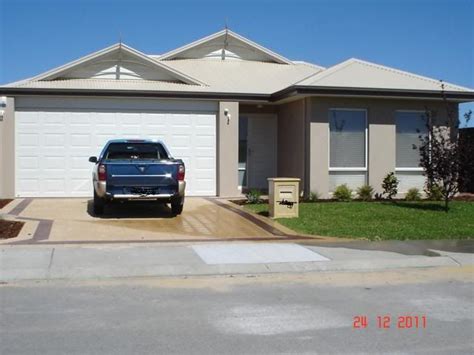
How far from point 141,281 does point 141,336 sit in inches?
103

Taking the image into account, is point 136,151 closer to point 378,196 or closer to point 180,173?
point 180,173

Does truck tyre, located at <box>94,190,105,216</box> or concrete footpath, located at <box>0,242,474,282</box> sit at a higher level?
truck tyre, located at <box>94,190,105,216</box>

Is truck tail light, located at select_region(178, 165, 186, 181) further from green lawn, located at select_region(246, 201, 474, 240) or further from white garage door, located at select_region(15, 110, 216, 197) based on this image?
white garage door, located at select_region(15, 110, 216, 197)

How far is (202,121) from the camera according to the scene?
19188 millimetres

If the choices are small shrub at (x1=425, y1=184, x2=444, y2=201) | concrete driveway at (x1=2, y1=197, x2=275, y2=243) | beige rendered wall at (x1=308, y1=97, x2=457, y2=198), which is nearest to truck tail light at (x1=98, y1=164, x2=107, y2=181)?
concrete driveway at (x1=2, y1=197, x2=275, y2=243)

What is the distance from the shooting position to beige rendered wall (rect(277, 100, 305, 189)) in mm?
18906

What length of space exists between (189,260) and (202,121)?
33.1ft

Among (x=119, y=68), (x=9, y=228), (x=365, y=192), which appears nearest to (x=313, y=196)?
(x=365, y=192)

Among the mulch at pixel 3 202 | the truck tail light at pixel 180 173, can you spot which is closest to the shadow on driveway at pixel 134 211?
the truck tail light at pixel 180 173

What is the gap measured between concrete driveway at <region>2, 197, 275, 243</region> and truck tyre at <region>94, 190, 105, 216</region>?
178mm

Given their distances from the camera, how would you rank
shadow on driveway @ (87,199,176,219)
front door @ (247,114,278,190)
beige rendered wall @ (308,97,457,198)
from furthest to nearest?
front door @ (247,114,278,190)
beige rendered wall @ (308,97,457,198)
shadow on driveway @ (87,199,176,219)

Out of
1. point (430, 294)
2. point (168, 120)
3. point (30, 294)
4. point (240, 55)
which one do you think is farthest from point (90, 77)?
point (430, 294)

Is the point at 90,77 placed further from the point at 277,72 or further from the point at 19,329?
the point at 19,329

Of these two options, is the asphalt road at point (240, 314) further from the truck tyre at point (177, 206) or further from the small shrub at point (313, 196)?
the small shrub at point (313, 196)
